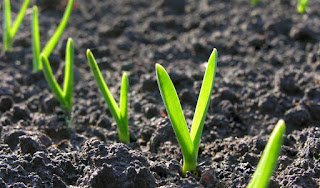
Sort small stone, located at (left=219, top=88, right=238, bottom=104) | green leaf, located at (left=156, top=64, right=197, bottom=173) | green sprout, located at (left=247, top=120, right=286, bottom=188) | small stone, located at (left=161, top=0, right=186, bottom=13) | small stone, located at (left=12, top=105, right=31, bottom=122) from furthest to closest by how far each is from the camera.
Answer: small stone, located at (left=161, top=0, right=186, bottom=13) → small stone, located at (left=219, top=88, right=238, bottom=104) → small stone, located at (left=12, top=105, right=31, bottom=122) → green leaf, located at (left=156, top=64, right=197, bottom=173) → green sprout, located at (left=247, top=120, right=286, bottom=188)

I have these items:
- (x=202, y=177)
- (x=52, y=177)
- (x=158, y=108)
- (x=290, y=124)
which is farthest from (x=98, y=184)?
(x=290, y=124)

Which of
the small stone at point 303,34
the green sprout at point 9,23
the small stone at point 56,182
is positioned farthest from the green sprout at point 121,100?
the small stone at point 303,34

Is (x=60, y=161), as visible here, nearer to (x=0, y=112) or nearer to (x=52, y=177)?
(x=52, y=177)

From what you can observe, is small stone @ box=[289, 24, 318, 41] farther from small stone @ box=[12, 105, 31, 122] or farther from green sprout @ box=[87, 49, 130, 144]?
small stone @ box=[12, 105, 31, 122]

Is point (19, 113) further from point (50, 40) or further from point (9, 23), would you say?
point (9, 23)

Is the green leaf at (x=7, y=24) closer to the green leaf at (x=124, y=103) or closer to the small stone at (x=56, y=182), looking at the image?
the green leaf at (x=124, y=103)

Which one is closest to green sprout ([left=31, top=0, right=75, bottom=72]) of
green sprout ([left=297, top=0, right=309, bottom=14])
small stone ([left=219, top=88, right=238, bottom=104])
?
small stone ([left=219, top=88, right=238, bottom=104])
